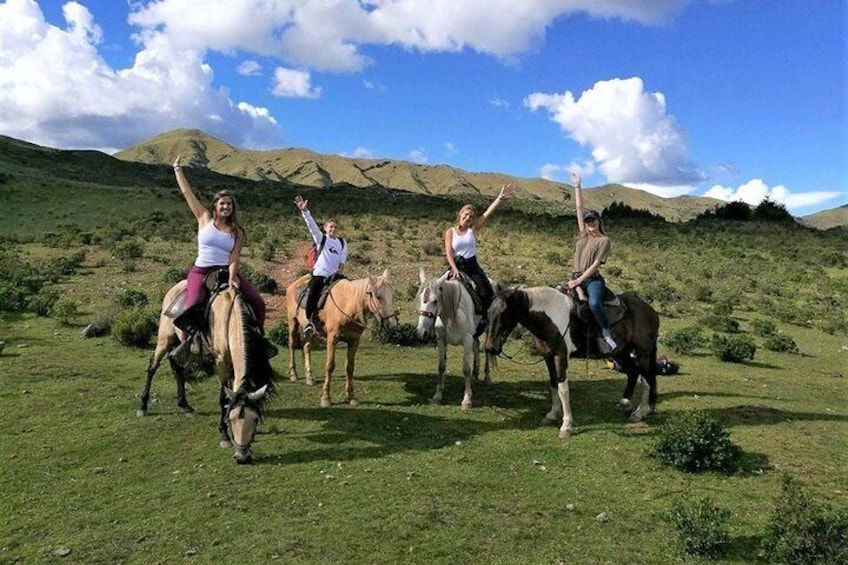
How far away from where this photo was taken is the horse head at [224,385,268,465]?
6.58 meters

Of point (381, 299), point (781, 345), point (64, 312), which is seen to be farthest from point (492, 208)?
point (64, 312)

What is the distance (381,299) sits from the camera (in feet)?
28.9

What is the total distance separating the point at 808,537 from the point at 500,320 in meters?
4.30

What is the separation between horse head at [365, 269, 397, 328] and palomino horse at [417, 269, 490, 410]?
18.4 inches

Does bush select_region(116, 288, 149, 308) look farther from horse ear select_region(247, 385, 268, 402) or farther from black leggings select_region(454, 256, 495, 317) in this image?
horse ear select_region(247, 385, 268, 402)

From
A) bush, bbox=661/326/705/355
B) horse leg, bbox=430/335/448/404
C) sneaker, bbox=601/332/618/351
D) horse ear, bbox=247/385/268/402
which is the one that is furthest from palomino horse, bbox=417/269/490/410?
bush, bbox=661/326/705/355

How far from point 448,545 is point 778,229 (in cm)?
4872

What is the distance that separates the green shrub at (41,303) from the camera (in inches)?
610

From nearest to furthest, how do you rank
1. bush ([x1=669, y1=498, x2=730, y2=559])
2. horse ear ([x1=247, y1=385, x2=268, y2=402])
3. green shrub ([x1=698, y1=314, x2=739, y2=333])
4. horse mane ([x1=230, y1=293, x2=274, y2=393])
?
1. bush ([x1=669, y1=498, x2=730, y2=559])
2. horse ear ([x1=247, y1=385, x2=268, y2=402])
3. horse mane ([x1=230, y1=293, x2=274, y2=393])
4. green shrub ([x1=698, y1=314, x2=739, y2=333])

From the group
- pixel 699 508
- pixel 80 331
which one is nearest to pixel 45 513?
pixel 699 508

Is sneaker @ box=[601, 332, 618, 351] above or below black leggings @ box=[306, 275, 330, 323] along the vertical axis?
below

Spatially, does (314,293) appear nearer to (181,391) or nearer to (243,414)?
(181,391)

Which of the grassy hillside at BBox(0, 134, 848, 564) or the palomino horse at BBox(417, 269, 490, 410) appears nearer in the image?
the grassy hillside at BBox(0, 134, 848, 564)

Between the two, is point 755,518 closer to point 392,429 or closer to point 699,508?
point 699,508
